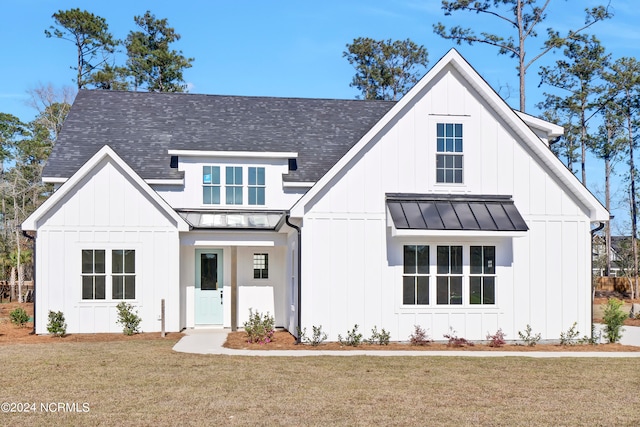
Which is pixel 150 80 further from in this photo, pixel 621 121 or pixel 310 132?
pixel 621 121

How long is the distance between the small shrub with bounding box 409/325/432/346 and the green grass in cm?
269

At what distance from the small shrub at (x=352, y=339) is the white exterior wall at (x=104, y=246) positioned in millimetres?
5441

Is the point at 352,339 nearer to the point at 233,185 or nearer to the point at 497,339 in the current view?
the point at 497,339

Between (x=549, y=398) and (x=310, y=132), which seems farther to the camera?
(x=310, y=132)

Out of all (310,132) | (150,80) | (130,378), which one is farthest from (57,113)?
(130,378)

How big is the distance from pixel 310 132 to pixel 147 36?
27.4 meters

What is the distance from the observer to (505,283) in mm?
19203

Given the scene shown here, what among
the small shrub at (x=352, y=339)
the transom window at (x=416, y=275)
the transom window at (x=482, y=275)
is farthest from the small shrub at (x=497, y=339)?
the small shrub at (x=352, y=339)

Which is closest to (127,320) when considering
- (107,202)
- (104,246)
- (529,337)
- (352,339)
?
(104,246)

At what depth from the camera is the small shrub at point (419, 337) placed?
18719 millimetres

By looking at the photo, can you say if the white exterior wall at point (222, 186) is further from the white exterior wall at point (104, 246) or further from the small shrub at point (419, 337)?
the small shrub at point (419, 337)

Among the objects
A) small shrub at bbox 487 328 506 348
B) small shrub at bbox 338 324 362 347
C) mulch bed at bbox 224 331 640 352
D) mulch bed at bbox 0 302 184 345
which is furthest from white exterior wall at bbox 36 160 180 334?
small shrub at bbox 487 328 506 348

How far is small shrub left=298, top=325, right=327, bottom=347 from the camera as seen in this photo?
60.8 ft

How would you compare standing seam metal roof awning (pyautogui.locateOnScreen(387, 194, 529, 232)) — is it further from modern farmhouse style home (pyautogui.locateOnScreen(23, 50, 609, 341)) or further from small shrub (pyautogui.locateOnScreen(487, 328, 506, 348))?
small shrub (pyautogui.locateOnScreen(487, 328, 506, 348))
